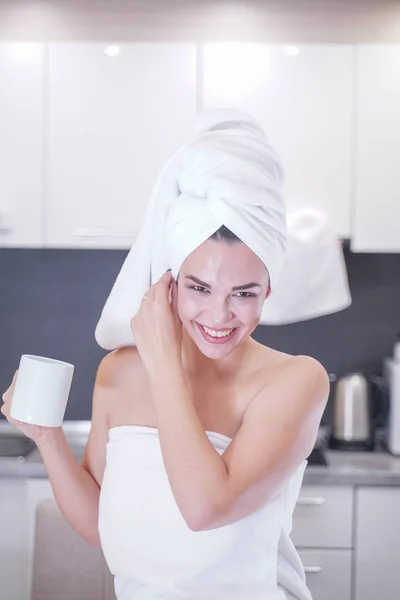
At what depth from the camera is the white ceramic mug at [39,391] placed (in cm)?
108

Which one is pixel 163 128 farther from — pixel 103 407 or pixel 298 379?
pixel 298 379

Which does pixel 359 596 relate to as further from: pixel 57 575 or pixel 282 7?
pixel 282 7

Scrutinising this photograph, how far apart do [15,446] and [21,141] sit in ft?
3.16

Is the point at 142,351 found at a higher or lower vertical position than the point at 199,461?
higher

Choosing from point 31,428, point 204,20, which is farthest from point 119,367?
point 204,20

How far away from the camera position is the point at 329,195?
249 centimetres

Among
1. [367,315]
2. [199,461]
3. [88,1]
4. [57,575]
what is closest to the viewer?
[199,461]

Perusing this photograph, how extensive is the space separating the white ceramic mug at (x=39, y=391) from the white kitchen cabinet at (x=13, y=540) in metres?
1.36

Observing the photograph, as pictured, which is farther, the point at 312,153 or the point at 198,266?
the point at 312,153

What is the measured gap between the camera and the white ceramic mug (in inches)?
42.5

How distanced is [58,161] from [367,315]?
1191 millimetres

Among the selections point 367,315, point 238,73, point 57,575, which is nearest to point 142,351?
point 57,575

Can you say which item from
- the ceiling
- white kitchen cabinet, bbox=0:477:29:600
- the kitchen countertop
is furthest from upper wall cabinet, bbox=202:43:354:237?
white kitchen cabinet, bbox=0:477:29:600

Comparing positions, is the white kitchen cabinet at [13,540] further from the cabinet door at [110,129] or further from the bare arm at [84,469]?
the bare arm at [84,469]
